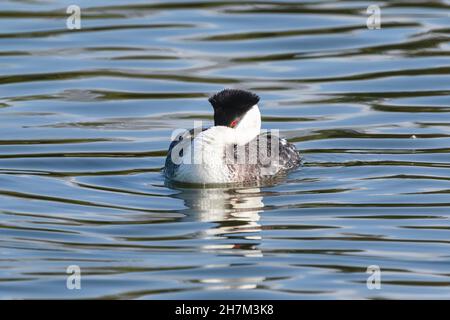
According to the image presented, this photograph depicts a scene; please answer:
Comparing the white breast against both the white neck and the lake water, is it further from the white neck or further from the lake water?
the lake water

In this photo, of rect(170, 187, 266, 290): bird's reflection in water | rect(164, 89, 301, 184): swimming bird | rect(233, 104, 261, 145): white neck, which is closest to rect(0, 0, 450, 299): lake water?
rect(170, 187, 266, 290): bird's reflection in water

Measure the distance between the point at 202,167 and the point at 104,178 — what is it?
3.99 feet

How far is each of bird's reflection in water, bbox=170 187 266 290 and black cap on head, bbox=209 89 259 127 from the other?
80 cm

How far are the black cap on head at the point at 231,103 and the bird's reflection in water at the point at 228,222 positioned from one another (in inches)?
31.3

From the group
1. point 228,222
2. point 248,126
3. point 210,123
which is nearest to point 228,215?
point 228,222

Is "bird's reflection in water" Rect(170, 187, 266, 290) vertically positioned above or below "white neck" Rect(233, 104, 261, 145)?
below

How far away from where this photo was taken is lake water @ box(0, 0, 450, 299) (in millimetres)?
11453

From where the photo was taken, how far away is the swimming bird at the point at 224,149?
1430 centimetres

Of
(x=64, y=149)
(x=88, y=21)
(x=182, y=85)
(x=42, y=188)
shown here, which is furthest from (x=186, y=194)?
(x=88, y=21)

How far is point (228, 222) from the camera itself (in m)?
13.1

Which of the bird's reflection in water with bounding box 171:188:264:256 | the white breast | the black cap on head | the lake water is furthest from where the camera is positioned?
Answer: the white breast

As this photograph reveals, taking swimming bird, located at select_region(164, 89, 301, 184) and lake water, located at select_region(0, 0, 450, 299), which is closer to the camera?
lake water, located at select_region(0, 0, 450, 299)

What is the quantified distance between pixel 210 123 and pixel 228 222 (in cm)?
472

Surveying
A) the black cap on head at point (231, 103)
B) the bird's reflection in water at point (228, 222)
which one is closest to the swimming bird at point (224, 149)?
the black cap on head at point (231, 103)
